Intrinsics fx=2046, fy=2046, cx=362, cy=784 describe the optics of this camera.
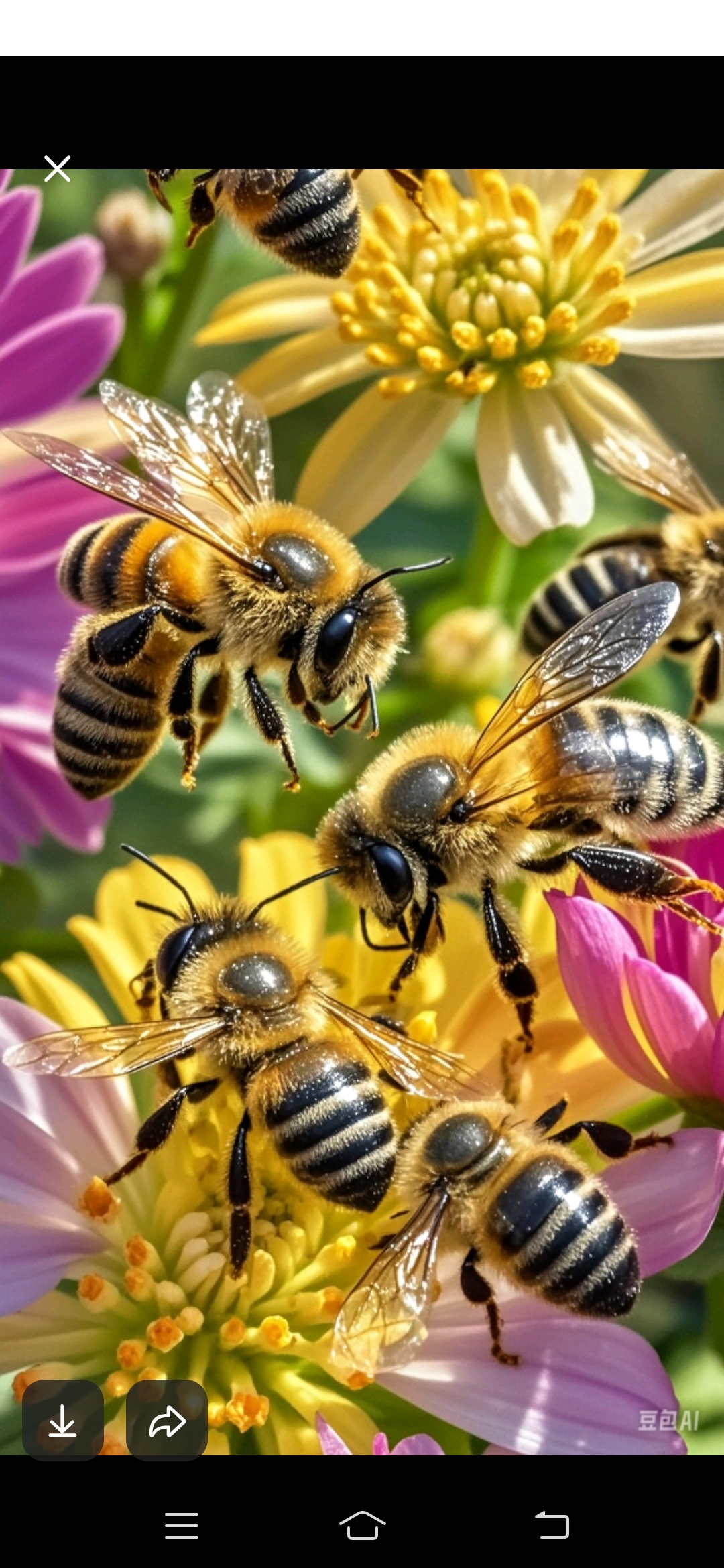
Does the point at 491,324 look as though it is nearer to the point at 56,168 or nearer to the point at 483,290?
the point at 483,290

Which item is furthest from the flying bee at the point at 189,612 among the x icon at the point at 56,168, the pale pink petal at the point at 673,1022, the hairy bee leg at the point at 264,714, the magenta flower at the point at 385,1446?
the magenta flower at the point at 385,1446

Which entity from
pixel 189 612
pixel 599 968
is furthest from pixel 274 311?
pixel 599 968

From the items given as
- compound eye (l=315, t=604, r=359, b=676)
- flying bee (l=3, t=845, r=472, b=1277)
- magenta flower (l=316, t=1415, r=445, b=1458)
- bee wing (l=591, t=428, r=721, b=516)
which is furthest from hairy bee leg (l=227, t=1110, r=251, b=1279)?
bee wing (l=591, t=428, r=721, b=516)

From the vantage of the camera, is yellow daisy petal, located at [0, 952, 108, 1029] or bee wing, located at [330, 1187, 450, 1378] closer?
bee wing, located at [330, 1187, 450, 1378]

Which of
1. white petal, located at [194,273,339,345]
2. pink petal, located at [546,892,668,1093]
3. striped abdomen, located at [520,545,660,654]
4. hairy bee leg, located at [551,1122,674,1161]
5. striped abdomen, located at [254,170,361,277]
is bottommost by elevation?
hairy bee leg, located at [551,1122,674,1161]

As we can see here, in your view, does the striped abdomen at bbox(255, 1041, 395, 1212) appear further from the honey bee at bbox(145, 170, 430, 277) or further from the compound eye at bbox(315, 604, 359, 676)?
the honey bee at bbox(145, 170, 430, 277)

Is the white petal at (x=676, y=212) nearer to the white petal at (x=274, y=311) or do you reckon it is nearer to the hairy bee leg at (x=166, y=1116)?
the white petal at (x=274, y=311)

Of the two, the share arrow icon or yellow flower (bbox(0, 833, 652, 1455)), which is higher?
yellow flower (bbox(0, 833, 652, 1455))
